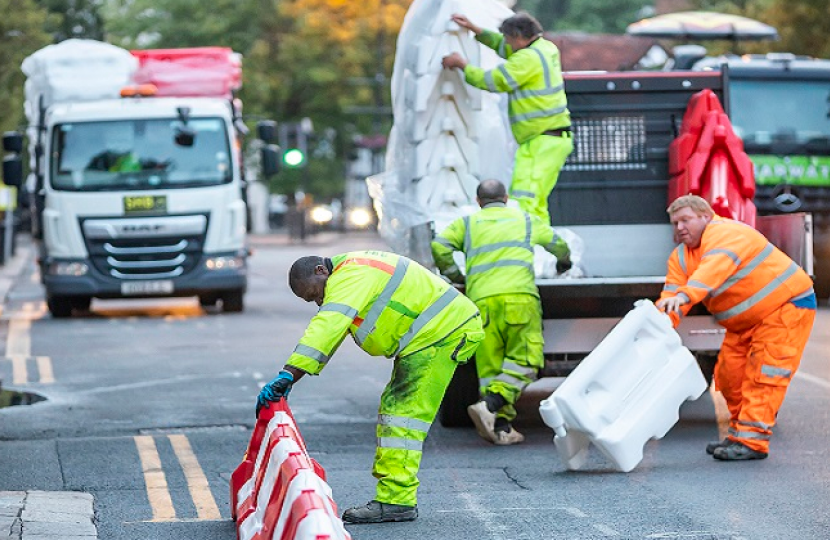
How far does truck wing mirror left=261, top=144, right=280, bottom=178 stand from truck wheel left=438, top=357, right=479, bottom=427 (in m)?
12.1

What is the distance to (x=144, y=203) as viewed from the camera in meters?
20.5

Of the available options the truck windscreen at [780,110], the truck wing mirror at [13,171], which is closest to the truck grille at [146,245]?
the truck wing mirror at [13,171]

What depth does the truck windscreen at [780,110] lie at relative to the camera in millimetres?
19984

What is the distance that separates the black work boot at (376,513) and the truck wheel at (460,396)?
9.51ft

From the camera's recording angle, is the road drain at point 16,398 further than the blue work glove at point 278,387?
Yes

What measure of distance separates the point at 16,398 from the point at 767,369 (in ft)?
19.1

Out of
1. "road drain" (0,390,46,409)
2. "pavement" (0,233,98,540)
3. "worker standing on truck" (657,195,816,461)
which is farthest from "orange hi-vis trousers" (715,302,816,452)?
"road drain" (0,390,46,409)

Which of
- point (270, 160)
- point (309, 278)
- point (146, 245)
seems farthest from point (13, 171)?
point (309, 278)

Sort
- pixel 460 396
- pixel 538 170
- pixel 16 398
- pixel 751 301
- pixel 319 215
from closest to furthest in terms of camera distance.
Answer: pixel 751 301, pixel 460 396, pixel 538 170, pixel 16 398, pixel 319 215

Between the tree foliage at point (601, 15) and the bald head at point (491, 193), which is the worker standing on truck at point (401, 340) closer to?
the bald head at point (491, 193)

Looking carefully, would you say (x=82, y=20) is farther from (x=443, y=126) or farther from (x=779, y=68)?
(x=443, y=126)

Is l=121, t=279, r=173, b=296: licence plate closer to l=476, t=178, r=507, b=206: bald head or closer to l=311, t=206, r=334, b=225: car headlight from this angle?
l=476, t=178, r=507, b=206: bald head

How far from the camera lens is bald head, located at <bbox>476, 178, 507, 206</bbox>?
1020 centimetres

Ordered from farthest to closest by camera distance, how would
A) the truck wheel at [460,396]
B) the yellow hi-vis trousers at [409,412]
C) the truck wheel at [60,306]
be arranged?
1. the truck wheel at [60,306]
2. the truck wheel at [460,396]
3. the yellow hi-vis trousers at [409,412]
